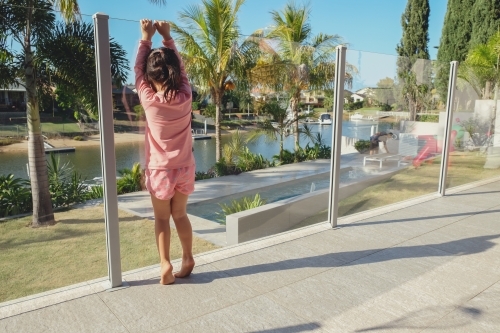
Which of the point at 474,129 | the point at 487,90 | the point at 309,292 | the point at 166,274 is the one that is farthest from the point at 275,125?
the point at 487,90

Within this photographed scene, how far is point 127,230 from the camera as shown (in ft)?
9.73

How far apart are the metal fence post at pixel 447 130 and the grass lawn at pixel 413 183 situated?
0.08 m

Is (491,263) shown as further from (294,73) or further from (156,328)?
(156,328)

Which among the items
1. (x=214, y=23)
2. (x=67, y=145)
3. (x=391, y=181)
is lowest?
(x=391, y=181)

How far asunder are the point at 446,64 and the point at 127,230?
15.6 ft

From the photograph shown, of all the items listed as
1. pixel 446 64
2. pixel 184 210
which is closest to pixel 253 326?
pixel 184 210

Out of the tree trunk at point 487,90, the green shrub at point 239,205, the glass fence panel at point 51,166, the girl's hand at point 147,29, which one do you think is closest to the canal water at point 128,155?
the glass fence panel at point 51,166

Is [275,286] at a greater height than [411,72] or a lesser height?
lesser

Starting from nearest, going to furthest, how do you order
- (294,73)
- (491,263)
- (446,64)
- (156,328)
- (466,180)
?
(156,328)
(491,263)
(294,73)
(446,64)
(466,180)

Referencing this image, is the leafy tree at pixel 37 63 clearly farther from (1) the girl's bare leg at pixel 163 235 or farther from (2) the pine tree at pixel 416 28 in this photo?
(2) the pine tree at pixel 416 28

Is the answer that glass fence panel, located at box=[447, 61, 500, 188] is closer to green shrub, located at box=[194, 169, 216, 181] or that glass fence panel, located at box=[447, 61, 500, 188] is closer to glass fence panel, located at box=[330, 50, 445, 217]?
glass fence panel, located at box=[330, 50, 445, 217]

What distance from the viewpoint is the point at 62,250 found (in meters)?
2.66

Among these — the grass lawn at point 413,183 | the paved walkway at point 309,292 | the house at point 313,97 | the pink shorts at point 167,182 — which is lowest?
the paved walkway at point 309,292

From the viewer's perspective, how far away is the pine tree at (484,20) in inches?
628
